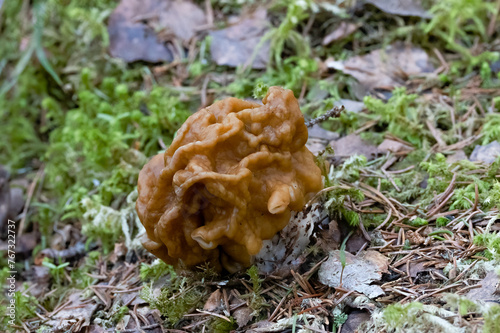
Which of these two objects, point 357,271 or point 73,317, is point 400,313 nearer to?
point 357,271

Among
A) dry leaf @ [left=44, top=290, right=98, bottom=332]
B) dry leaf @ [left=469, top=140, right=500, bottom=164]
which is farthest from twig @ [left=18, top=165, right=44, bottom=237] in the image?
dry leaf @ [left=469, top=140, right=500, bottom=164]

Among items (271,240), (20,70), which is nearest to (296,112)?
(271,240)

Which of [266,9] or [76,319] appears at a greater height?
[266,9]

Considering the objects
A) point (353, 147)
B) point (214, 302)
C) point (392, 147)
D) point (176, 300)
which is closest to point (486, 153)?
point (392, 147)

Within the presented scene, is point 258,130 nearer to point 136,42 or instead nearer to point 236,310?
point 236,310

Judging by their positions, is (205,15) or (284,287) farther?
(205,15)

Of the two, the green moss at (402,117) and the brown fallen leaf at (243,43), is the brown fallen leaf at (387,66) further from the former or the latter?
the brown fallen leaf at (243,43)

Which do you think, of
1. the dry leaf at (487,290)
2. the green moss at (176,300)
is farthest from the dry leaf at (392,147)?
the green moss at (176,300)
